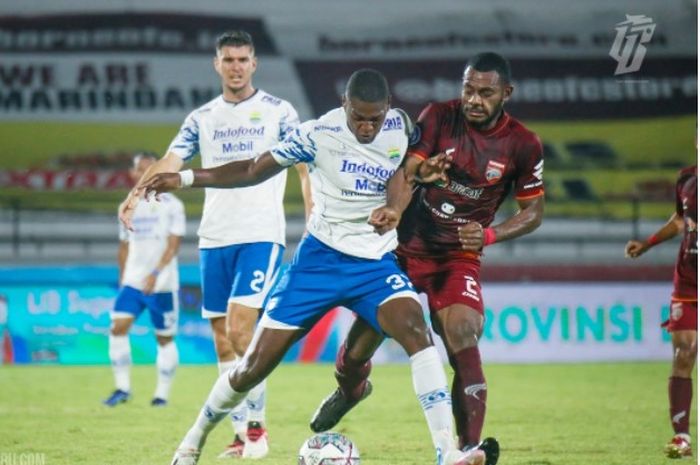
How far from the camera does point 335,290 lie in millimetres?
6203

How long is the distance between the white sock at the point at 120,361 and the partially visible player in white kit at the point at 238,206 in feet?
11.4

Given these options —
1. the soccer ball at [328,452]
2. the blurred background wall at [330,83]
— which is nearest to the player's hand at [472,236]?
the soccer ball at [328,452]

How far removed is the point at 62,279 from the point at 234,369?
9.31 meters

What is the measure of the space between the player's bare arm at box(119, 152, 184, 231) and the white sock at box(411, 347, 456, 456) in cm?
170

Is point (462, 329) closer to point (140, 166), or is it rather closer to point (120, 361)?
point (120, 361)

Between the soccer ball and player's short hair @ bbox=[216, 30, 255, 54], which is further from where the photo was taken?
player's short hair @ bbox=[216, 30, 255, 54]

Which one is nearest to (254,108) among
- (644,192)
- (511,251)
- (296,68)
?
(511,251)

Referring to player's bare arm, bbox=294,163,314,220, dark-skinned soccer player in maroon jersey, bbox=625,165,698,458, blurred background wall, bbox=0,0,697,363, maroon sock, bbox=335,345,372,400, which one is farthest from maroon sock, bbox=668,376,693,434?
blurred background wall, bbox=0,0,697,363

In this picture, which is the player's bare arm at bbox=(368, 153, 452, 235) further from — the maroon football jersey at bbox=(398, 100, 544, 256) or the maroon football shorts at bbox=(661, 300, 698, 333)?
the maroon football shorts at bbox=(661, 300, 698, 333)

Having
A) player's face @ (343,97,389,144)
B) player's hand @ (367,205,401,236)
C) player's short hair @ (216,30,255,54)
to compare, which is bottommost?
player's hand @ (367,205,401,236)

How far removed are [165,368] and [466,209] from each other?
5.16 metres

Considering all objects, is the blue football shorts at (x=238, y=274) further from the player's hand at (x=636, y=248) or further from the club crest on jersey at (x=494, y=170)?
the player's hand at (x=636, y=248)

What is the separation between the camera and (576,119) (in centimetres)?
2702

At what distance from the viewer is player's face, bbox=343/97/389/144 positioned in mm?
6035
